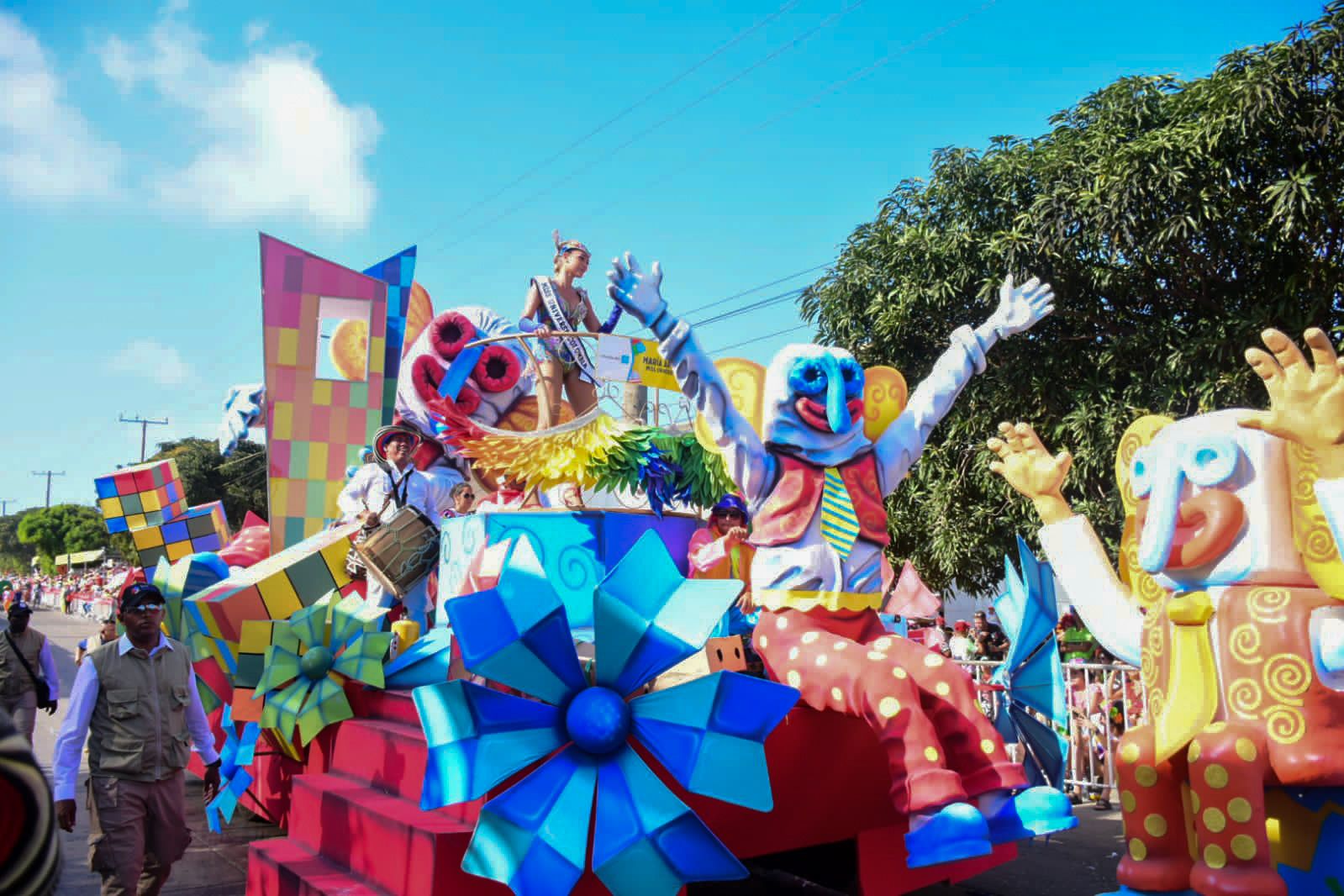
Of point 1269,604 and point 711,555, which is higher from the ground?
point 711,555

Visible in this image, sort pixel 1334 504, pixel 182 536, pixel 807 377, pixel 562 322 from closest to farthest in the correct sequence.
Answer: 1. pixel 1334 504
2. pixel 807 377
3. pixel 562 322
4. pixel 182 536

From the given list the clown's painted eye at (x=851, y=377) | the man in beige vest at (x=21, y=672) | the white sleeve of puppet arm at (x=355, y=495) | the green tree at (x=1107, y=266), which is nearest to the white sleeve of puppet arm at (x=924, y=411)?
the clown's painted eye at (x=851, y=377)

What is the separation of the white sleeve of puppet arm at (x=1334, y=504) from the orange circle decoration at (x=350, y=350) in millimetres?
5632

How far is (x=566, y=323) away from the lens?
21.6 ft

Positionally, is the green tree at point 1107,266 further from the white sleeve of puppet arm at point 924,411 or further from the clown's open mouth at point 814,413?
the clown's open mouth at point 814,413

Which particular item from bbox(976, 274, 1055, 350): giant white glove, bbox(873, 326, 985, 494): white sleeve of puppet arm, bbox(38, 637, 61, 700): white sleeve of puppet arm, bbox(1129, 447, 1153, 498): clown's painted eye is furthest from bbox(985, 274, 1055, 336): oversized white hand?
bbox(38, 637, 61, 700): white sleeve of puppet arm

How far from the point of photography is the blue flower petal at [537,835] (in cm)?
288

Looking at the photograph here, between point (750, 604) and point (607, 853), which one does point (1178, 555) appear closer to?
point (750, 604)

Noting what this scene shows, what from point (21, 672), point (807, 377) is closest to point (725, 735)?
point (807, 377)

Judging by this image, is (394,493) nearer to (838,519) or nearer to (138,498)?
(838,519)

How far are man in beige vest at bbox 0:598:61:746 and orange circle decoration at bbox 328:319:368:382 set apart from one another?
2657mm

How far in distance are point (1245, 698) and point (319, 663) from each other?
3797mm

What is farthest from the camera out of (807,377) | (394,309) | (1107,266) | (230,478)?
(230,478)

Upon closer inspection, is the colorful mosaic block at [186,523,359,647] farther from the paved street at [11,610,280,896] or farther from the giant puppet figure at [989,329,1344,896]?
the giant puppet figure at [989,329,1344,896]
